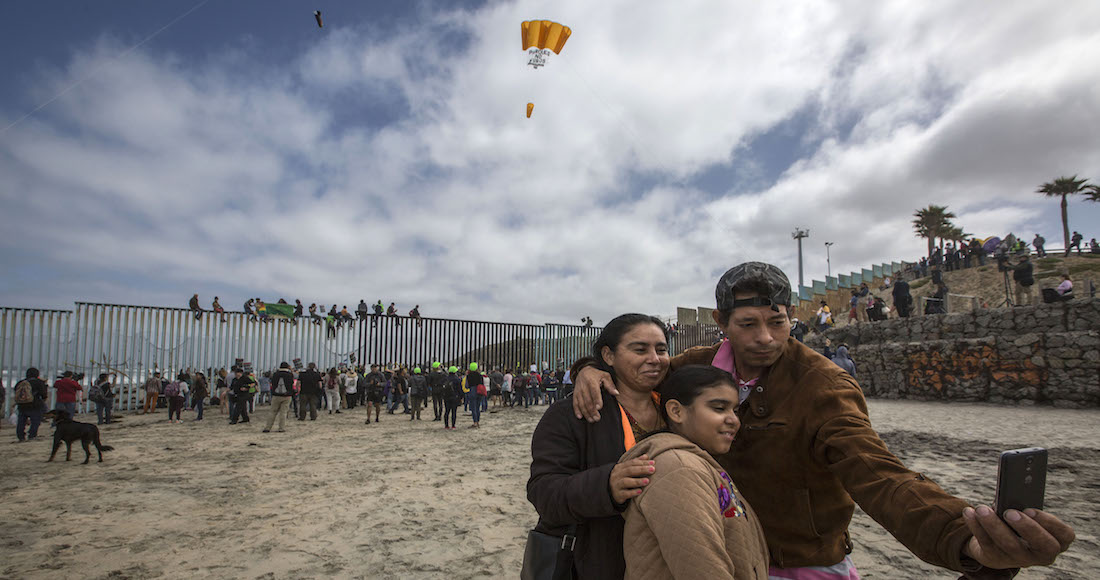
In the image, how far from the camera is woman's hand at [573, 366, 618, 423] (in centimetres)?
177

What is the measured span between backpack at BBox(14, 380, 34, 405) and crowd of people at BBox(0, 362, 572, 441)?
0.37ft

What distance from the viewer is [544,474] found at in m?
1.71

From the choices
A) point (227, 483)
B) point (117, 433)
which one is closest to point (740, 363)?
point (227, 483)

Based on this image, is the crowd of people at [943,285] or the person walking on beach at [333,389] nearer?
the crowd of people at [943,285]

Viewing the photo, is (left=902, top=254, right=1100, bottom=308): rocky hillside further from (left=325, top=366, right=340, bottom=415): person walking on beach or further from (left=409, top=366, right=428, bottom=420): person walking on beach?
(left=325, top=366, right=340, bottom=415): person walking on beach

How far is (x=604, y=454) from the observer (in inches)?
68.7

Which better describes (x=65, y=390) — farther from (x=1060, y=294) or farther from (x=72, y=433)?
(x=1060, y=294)

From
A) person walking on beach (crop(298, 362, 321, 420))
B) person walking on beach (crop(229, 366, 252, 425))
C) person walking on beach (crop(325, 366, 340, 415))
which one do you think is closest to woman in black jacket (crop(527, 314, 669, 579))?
person walking on beach (crop(298, 362, 321, 420))

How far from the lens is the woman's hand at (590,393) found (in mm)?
1767

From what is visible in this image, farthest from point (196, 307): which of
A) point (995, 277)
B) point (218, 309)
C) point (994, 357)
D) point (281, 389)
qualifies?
point (995, 277)

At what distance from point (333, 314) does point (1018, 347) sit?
23.1m

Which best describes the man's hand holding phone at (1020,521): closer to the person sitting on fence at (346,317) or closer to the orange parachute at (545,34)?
the orange parachute at (545,34)

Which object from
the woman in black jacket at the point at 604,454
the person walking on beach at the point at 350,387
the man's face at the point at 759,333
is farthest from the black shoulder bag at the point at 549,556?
the person walking on beach at the point at 350,387

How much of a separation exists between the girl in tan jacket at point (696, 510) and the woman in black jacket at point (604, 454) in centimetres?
7
